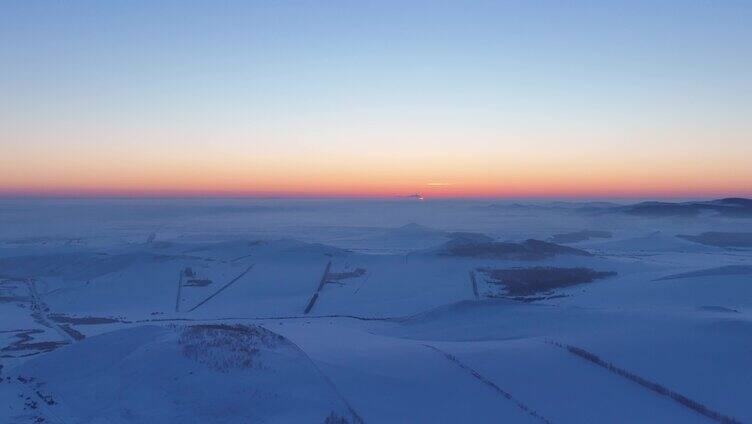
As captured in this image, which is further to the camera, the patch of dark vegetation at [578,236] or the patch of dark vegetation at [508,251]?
the patch of dark vegetation at [578,236]

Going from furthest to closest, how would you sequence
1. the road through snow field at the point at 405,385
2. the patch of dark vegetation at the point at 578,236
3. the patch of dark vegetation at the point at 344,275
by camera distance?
the patch of dark vegetation at the point at 578,236, the patch of dark vegetation at the point at 344,275, the road through snow field at the point at 405,385

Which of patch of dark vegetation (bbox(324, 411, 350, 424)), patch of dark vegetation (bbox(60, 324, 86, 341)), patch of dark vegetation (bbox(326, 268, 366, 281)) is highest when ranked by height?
patch of dark vegetation (bbox(324, 411, 350, 424))

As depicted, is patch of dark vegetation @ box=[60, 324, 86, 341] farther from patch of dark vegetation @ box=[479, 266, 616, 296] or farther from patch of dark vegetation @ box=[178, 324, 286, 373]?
patch of dark vegetation @ box=[479, 266, 616, 296]

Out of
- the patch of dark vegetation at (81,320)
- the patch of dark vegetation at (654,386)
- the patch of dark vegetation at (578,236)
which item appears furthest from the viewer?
the patch of dark vegetation at (578,236)

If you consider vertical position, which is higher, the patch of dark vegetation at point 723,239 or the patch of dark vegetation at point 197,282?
the patch of dark vegetation at point 723,239

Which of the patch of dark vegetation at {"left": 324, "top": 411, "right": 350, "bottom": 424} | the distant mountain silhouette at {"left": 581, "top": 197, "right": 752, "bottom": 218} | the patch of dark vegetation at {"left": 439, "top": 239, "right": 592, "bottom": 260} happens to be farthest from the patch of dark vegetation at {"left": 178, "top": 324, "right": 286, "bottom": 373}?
the distant mountain silhouette at {"left": 581, "top": 197, "right": 752, "bottom": 218}

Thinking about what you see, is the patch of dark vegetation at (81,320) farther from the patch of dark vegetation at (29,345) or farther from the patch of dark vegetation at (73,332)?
the patch of dark vegetation at (29,345)

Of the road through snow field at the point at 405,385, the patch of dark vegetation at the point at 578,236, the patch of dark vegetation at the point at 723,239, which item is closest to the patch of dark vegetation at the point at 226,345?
the road through snow field at the point at 405,385
